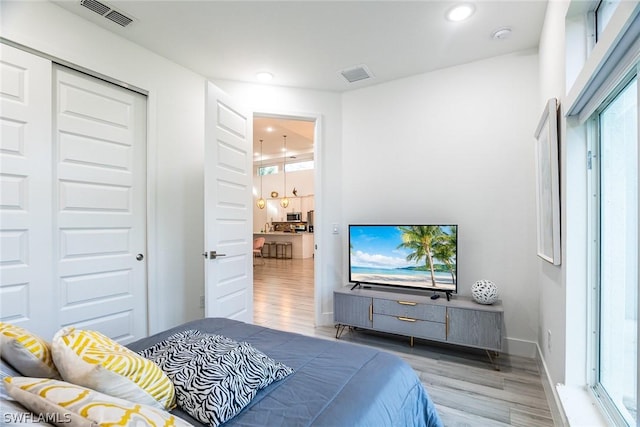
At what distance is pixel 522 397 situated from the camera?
2088mm

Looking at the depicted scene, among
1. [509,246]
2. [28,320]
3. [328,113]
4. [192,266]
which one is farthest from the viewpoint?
[328,113]

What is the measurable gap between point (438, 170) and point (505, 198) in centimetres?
67

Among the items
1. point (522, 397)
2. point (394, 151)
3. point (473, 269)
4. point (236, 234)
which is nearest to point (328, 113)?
point (394, 151)

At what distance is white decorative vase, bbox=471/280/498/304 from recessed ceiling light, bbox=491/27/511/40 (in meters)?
2.11

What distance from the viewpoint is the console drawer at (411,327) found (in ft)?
8.82

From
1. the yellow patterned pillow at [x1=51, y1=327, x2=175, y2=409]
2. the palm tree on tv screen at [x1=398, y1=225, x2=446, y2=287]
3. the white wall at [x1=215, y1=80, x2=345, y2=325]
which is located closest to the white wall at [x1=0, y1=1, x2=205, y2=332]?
the white wall at [x1=215, y1=80, x2=345, y2=325]

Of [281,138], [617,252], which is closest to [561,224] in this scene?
[617,252]

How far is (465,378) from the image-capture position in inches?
92.4

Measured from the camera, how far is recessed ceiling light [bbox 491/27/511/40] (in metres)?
2.44

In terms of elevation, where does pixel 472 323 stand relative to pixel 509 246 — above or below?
below

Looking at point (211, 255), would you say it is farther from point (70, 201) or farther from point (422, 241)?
point (422, 241)

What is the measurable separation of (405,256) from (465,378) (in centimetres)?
112

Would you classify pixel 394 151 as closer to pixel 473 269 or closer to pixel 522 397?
pixel 473 269

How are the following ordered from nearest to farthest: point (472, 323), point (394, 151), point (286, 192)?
point (472, 323)
point (394, 151)
point (286, 192)
